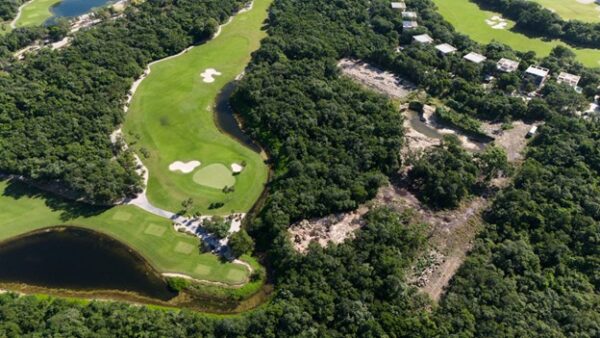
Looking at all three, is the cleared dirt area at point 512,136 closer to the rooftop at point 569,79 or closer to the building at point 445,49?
the rooftop at point 569,79

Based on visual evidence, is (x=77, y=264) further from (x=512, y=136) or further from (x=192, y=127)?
(x=512, y=136)

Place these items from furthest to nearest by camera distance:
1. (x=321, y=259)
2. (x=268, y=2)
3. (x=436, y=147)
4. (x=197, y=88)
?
1. (x=268, y=2)
2. (x=197, y=88)
3. (x=436, y=147)
4. (x=321, y=259)

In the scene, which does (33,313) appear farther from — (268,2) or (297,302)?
(268,2)

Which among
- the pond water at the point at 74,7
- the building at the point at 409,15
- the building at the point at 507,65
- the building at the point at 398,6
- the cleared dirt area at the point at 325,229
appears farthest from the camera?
the pond water at the point at 74,7

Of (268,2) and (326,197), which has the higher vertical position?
(268,2)

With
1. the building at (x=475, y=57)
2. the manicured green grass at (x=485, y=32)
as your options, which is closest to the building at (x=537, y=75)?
the building at (x=475, y=57)

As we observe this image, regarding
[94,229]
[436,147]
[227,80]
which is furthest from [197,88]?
[436,147]

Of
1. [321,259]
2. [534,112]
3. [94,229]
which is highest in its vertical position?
[534,112]
